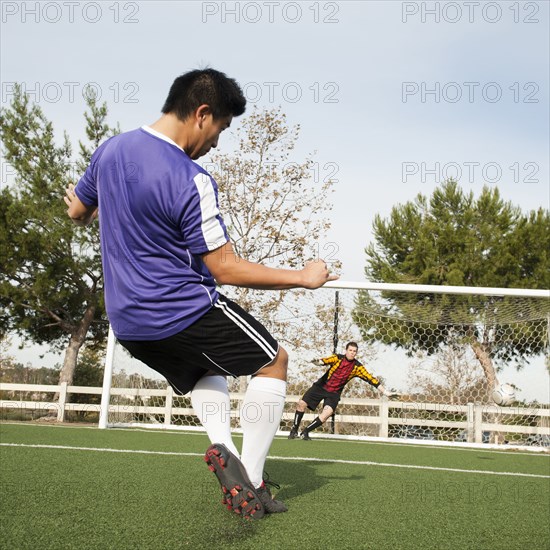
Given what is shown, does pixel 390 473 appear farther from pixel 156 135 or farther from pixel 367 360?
pixel 367 360

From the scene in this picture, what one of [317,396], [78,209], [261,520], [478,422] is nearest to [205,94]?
[78,209]

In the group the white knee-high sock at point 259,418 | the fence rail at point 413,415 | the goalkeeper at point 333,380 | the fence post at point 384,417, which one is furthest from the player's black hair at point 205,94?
the fence post at point 384,417

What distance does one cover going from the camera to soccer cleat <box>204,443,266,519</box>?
2799 millimetres

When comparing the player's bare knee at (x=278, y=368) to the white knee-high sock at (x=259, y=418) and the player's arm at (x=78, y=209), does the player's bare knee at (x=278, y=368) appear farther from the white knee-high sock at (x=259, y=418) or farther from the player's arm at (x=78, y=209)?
the player's arm at (x=78, y=209)

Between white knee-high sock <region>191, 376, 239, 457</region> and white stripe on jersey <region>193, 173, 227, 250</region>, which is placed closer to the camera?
white stripe on jersey <region>193, 173, 227, 250</region>

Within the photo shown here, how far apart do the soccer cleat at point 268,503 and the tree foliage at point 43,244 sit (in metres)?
20.5

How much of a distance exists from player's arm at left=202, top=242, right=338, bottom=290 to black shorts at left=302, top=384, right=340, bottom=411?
9.60m

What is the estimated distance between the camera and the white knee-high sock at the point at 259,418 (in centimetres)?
317

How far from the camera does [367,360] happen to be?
545 inches

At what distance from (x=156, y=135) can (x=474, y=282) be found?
2528 centimetres

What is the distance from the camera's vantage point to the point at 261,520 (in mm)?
2939

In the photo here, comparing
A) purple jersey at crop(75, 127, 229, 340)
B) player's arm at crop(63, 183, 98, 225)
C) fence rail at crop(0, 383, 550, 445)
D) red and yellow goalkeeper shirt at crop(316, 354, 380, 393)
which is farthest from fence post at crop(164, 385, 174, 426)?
purple jersey at crop(75, 127, 229, 340)

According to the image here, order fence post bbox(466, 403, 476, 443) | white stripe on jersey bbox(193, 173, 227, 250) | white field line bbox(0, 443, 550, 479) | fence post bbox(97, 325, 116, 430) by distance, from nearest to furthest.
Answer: white stripe on jersey bbox(193, 173, 227, 250) → white field line bbox(0, 443, 550, 479) → fence post bbox(97, 325, 116, 430) → fence post bbox(466, 403, 476, 443)

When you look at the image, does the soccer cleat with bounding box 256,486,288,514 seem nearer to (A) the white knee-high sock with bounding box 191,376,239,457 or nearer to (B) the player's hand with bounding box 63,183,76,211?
(A) the white knee-high sock with bounding box 191,376,239,457
